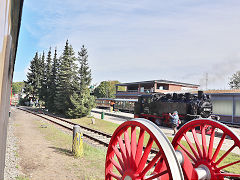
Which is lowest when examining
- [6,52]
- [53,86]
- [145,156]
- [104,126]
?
[104,126]

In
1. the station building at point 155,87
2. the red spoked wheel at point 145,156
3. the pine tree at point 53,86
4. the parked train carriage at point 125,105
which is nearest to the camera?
the red spoked wheel at point 145,156

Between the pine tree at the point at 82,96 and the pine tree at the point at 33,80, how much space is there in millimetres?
29516

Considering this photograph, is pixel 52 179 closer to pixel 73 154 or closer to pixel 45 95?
pixel 73 154

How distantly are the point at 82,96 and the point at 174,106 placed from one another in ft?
37.2

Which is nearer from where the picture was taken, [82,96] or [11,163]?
[11,163]

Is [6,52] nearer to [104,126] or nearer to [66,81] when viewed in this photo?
Answer: [104,126]

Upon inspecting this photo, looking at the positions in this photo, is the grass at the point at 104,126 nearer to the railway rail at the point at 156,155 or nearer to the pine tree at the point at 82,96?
the pine tree at the point at 82,96

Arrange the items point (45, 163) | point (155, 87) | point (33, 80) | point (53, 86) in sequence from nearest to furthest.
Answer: point (45, 163)
point (53, 86)
point (155, 87)
point (33, 80)

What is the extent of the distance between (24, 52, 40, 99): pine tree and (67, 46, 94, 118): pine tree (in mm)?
29516

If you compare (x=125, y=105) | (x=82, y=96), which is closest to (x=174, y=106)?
(x=82, y=96)

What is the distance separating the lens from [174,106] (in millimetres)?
A: 18266

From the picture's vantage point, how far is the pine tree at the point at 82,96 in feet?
77.0

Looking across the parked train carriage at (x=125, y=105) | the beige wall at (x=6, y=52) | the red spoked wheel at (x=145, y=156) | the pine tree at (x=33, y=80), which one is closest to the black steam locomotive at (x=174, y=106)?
the parked train carriage at (x=125, y=105)

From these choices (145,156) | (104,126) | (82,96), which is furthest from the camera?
(82,96)
